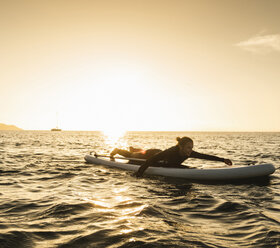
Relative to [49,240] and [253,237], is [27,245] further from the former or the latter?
[253,237]

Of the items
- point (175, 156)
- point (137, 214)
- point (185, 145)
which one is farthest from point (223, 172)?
point (137, 214)

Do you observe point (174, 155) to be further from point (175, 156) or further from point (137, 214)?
point (137, 214)

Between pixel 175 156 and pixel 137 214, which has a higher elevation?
pixel 175 156

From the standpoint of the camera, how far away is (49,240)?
3.25 m

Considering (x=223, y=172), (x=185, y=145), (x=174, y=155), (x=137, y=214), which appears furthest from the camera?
(x=174, y=155)

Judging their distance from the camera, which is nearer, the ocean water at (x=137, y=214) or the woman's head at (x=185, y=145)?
the ocean water at (x=137, y=214)

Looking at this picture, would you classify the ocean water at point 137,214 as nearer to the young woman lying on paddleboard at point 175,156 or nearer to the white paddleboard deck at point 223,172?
the white paddleboard deck at point 223,172

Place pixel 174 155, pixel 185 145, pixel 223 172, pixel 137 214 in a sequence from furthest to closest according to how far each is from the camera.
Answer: pixel 174 155 < pixel 185 145 < pixel 223 172 < pixel 137 214

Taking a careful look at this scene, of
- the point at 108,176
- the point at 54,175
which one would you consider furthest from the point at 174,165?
the point at 54,175

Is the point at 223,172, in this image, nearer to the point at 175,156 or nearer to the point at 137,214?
the point at 175,156

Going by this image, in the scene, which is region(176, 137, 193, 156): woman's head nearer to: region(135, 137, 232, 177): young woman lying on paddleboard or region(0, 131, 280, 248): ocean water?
region(135, 137, 232, 177): young woman lying on paddleboard

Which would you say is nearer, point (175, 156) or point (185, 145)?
point (185, 145)

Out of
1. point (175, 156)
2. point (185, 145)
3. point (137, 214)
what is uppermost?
point (185, 145)

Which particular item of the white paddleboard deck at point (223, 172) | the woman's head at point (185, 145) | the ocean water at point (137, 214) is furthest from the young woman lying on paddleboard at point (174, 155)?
the ocean water at point (137, 214)
